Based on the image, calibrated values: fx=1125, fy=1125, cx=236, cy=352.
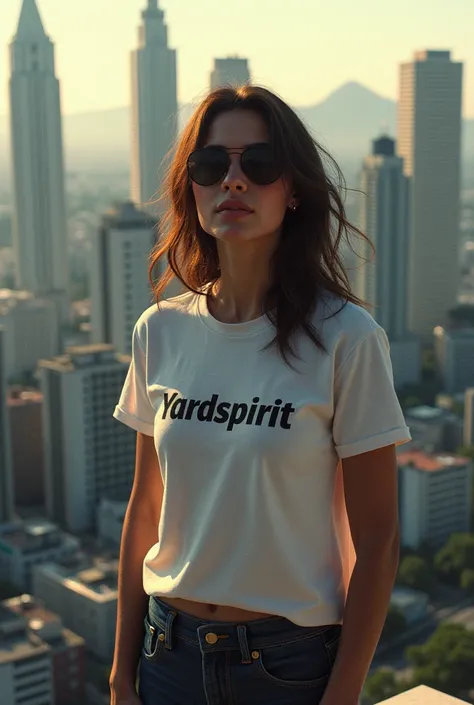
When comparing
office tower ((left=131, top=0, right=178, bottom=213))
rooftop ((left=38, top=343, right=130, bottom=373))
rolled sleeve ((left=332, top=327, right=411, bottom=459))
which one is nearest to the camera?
rolled sleeve ((left=332, top=327, right=411, bottom=459))

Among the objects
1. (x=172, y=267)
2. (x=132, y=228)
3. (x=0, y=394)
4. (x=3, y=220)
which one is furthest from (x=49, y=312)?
(x=172, y=267)

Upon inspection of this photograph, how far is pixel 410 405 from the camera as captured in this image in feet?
41.8

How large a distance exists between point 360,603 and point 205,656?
107mm

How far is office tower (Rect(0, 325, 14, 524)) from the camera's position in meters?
9.09

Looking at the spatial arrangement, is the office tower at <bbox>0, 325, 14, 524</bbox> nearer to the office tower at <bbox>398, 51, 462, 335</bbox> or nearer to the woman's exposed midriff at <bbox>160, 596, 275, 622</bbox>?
the woman's exposed midriff at <bbox>160, 596, 275, 622</bbox>

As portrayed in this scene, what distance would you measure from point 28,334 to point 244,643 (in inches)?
587

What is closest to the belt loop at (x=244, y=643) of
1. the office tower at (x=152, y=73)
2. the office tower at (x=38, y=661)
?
the office tower at (x=38, y=661)

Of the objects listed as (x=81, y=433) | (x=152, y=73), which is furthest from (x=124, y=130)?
(x=81, y=433)

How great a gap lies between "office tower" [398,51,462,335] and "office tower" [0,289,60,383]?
17.2 ft

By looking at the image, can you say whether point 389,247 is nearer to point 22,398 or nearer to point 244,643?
point 22,398

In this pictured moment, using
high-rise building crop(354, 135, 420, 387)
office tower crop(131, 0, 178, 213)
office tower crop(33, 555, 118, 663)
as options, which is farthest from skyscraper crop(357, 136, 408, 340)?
office tower crop(33, 555, 118, 663)

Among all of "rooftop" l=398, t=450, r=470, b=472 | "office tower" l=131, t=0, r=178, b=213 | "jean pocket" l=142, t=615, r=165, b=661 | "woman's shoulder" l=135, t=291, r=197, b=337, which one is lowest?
"rooftop" l=398, t=450, r=470, b=472

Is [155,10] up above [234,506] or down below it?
above

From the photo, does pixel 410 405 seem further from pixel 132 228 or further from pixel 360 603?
pixel 360 603
